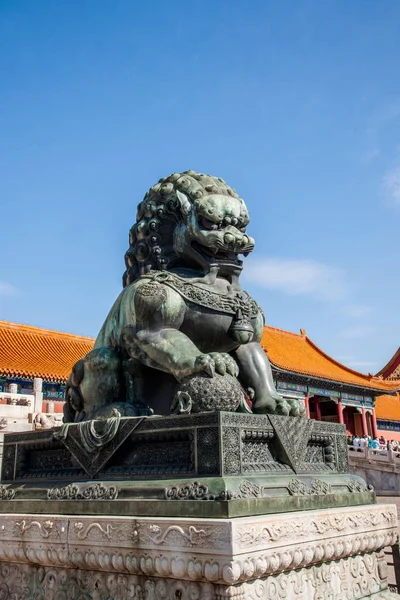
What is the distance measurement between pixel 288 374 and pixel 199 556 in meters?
22.4

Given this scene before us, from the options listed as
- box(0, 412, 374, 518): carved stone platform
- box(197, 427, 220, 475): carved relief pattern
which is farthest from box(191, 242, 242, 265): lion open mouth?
box(197, 427, 220, 475): carved relief pattern

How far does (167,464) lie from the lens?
2.65 metres

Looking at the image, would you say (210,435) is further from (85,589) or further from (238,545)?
(85,589)

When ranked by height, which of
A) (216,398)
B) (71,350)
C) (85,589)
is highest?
(71,350)

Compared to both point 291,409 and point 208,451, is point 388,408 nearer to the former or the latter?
point 291,409

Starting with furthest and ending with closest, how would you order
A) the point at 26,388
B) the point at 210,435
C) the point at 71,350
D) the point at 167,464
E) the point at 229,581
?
the point at 71,350 < the point at 26,388 < the point at 167,464 < the point at 210,435 < the point at 229,581

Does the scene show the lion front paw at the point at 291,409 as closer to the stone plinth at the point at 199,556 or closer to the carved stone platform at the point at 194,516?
the carved stone platform at the point at 194,516

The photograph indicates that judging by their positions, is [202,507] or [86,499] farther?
[86,499]

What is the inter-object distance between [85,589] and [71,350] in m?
21.5

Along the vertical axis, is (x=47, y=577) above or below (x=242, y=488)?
below

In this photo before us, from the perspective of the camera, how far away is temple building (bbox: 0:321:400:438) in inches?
771

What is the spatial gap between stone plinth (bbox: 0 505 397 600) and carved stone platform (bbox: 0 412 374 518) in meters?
0.10

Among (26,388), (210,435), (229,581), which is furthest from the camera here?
(26,388)

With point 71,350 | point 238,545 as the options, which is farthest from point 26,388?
point 238,545
